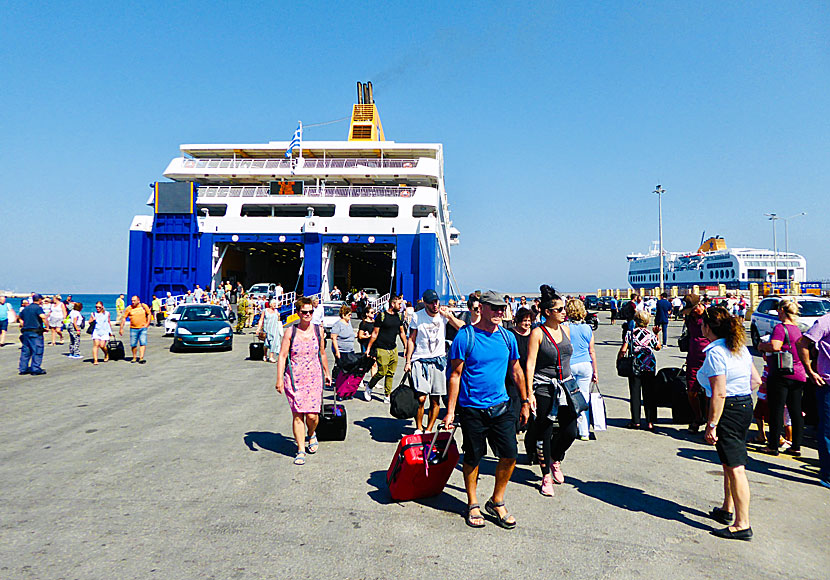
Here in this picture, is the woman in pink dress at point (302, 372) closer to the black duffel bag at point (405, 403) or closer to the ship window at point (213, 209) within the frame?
the black duffel bag at point (405, 403)

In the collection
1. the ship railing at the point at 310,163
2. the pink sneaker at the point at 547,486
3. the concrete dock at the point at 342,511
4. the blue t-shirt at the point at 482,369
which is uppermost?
the ship railing at the point at 310,163

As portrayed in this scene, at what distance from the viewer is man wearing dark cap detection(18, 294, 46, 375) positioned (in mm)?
10953

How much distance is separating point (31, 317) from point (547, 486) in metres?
10.9

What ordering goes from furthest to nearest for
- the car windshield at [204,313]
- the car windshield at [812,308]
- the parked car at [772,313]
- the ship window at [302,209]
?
1. the ship window at [302,209]
2. the car windshield at [204,313]
3. the car windshield at [812,308]
4. the parked car at [772,313]

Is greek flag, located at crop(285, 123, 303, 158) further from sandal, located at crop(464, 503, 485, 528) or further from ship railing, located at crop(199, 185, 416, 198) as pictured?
sandal, located at crop(464, 503, 485, 528)

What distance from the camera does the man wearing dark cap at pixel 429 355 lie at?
20.3 ft

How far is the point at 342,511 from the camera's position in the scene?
4.15 metres

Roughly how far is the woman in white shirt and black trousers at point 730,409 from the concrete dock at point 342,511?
0.20m

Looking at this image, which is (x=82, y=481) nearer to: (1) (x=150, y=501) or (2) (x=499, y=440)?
(1) (x=150, y=501)

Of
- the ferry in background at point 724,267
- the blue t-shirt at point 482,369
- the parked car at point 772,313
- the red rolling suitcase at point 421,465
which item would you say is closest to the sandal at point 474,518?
the red rolling suitcase at point 421,465

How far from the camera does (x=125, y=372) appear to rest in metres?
11.6

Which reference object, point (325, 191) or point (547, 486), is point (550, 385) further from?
point (325, 191)

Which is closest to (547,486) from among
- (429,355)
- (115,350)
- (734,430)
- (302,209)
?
(734,430)

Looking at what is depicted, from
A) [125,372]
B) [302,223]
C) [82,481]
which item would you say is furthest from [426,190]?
[82,481]
